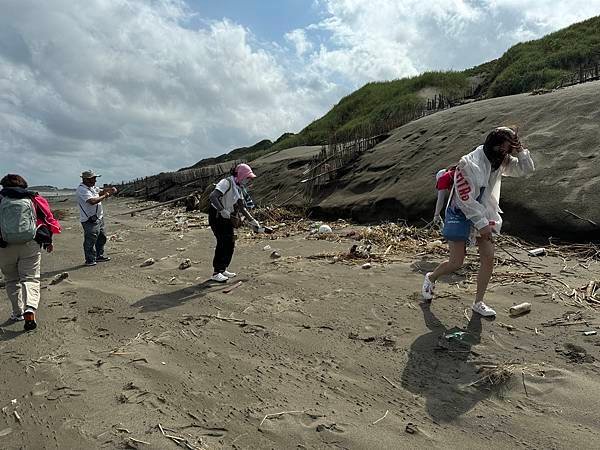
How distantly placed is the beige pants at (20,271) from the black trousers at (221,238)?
2.11 metres

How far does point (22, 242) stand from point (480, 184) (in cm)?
456

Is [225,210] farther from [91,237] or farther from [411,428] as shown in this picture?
A: [411,428]

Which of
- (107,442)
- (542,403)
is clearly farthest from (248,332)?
(542,403)

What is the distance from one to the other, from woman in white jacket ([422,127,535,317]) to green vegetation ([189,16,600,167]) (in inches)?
→ 517

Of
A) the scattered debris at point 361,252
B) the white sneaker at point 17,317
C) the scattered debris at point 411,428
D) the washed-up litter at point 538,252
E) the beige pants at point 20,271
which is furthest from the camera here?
the scattered debris at point 361,252

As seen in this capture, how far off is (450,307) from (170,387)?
9.15 feet

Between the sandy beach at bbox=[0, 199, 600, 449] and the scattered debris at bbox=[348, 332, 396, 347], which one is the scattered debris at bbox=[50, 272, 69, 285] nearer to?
the sandy beach at bbox=[0, 199, 600, 449]

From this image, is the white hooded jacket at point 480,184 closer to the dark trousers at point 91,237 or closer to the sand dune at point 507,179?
the sand dune at point 507,179

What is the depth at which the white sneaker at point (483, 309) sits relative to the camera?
164 inches

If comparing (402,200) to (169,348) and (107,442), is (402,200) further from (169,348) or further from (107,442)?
(107,442)

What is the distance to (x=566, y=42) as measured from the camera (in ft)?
78.4

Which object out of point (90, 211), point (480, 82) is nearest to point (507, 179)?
point (90, 211)

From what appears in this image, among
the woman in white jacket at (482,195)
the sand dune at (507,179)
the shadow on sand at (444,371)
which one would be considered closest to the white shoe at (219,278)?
the shadow on sand at (444,371)

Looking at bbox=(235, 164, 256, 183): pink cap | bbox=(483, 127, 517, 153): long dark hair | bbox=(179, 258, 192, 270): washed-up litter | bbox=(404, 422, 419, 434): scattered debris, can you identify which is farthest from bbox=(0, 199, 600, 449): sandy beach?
bbox=(483, 127, 517, 153): long dark hair
